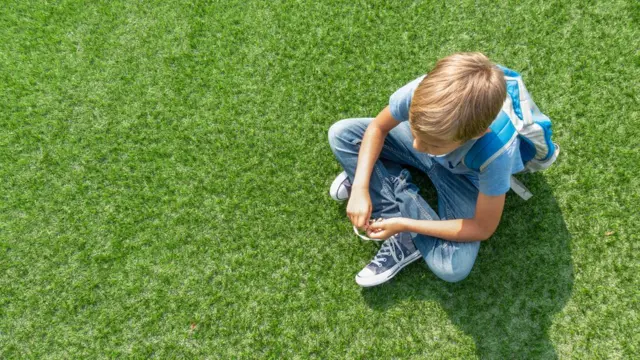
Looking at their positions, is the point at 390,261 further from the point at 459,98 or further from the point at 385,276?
the point at 459,98

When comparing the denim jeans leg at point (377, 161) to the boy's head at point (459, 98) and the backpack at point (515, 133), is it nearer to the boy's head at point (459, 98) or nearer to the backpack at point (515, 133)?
the backpack at point (515, 133)

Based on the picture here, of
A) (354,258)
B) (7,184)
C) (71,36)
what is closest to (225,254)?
(354,258)

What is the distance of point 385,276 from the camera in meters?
2.46

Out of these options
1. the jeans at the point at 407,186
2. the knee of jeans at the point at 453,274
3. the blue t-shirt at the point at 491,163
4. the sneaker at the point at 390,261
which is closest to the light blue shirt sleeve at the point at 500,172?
the blue t-shirt at the point at 491,163

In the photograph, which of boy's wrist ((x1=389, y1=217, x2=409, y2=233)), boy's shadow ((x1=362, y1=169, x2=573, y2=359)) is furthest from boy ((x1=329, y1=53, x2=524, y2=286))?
boy's shadow ((x1=362, y1=169, x2=573, y2=359))

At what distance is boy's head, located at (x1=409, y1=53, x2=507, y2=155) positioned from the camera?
5.27ft

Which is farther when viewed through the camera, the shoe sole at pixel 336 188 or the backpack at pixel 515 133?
the shoe sole at pixel 336 188

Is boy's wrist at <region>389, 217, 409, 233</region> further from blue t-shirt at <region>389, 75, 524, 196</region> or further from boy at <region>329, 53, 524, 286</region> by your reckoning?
blue t-shirt at <region>389, 75, 524, 196</region>

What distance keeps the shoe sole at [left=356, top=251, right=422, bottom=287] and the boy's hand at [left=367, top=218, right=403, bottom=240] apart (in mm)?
284

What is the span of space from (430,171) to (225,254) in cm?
133

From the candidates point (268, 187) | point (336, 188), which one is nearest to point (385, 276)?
point (336, 188)

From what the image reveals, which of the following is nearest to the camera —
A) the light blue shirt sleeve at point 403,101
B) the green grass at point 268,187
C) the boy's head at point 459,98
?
the boy's head at point 459,98

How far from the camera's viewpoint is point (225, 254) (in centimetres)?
263

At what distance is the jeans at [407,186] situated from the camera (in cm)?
238
